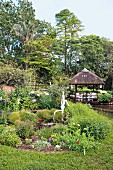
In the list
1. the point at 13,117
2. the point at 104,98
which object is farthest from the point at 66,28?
the point at 13,117

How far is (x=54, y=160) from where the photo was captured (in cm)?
415

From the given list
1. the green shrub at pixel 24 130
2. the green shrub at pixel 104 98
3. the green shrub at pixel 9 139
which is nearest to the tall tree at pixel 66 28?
the green shrub at pixel 104 98

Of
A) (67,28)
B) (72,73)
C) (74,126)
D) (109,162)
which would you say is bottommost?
(109,162)

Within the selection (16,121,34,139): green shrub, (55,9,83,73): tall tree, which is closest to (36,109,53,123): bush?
(16,121,34,139): green shrub

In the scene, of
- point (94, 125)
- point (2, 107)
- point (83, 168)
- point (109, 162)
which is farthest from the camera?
point (2, 107)

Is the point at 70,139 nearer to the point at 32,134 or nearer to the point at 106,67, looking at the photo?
the point at 32,134

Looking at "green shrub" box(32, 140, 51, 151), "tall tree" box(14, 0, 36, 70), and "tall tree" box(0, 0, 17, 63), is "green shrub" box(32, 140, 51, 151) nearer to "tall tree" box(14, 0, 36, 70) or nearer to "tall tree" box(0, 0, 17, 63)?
"tall tree" box(14, 0, 36, 70)

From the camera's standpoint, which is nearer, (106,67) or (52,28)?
(106,67)

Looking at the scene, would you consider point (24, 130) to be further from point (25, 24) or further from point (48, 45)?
point (25, 24)

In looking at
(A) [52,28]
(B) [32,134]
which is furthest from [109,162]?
(A) [52,28]

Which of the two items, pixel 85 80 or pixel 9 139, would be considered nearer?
pixel 9 139

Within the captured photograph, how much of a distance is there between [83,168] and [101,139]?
5.69 feet

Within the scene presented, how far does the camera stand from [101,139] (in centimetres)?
551

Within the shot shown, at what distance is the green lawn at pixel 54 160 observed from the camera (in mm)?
3894
